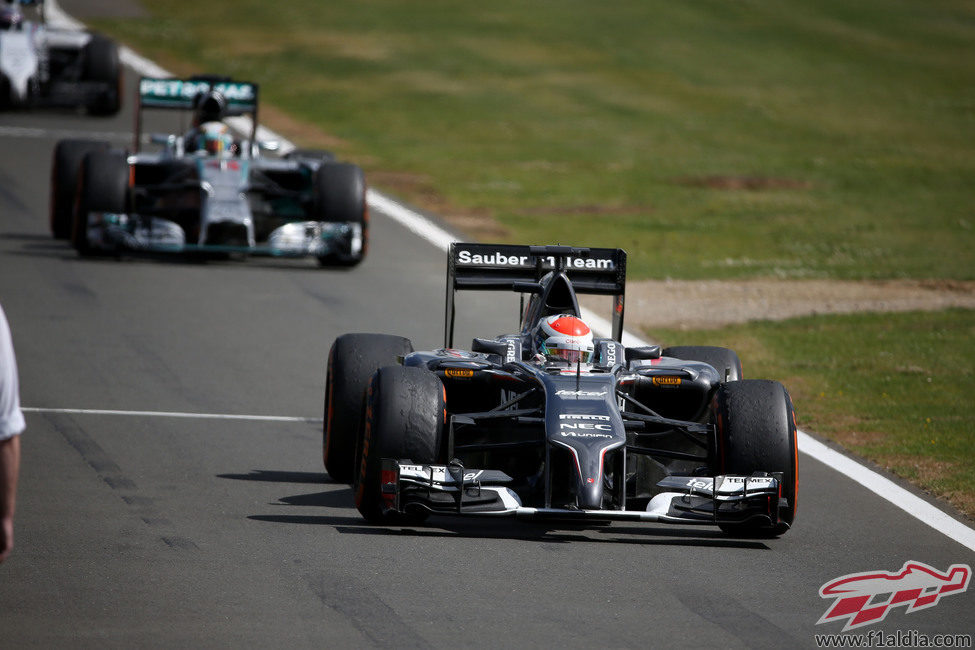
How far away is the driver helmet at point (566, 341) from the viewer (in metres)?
10.7

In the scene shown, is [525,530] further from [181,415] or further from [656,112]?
[656,112]

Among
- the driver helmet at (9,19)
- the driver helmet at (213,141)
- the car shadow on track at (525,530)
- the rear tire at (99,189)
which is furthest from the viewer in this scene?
the driver helmet at (9,19)

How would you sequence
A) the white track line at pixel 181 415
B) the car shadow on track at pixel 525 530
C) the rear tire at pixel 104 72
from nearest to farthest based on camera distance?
1. the car shadow on track at pixel 525 530
2. the white track line at pixel 181 415
3. the rear tire at pixel 104 72

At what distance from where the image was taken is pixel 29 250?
2091 centimetres

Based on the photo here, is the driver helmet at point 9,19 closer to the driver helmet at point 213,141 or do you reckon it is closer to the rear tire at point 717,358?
the driver helmet at point 213,141

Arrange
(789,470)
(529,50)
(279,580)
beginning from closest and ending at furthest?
(279,580) < (789,470) < (529,50)

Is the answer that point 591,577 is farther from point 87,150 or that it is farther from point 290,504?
point 87,150

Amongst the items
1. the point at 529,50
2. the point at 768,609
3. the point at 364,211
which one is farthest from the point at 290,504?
the point at 529,50

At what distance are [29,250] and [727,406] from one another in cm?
1279

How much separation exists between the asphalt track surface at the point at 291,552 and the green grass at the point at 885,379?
2.11 feet

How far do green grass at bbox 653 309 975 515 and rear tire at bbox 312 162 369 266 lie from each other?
4.23m

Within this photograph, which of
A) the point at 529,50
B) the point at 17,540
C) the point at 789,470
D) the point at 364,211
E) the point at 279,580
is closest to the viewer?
the point at 279,580

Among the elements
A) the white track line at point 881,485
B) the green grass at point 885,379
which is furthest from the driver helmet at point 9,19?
the green grass at point 885,379

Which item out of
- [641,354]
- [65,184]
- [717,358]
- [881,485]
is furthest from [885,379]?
[65,184]
